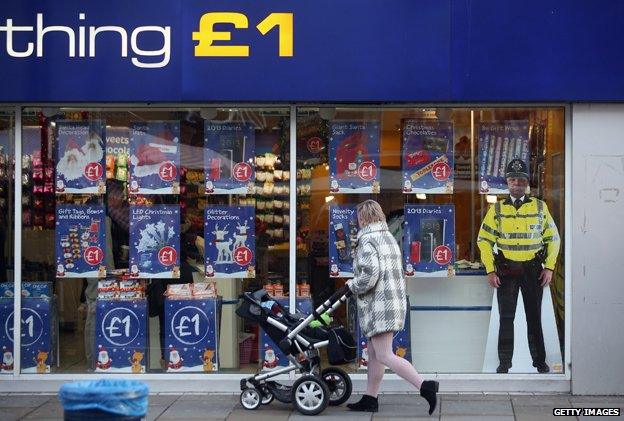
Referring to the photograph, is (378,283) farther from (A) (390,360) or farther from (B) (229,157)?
(B) (229,157)

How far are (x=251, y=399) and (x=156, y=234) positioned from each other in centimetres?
215

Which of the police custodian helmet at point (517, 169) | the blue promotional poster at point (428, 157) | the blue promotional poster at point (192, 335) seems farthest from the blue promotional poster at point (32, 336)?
the police custodian helmet at point (517, 169)

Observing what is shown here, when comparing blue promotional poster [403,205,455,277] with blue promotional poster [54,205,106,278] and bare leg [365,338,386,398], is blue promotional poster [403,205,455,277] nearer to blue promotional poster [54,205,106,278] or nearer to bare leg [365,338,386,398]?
bare leg [365,338,386,398]

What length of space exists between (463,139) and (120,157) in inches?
140

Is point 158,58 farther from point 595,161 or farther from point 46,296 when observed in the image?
point 595,161

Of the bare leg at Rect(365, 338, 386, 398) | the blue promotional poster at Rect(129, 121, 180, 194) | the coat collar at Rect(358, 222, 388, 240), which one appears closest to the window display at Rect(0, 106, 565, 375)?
the blue promotional poster at Rect(129, 121, 180, 194)

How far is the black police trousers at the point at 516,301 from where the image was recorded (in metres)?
9.69

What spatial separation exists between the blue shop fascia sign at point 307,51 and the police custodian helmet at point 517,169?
0.77 m

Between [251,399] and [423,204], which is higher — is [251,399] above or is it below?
below

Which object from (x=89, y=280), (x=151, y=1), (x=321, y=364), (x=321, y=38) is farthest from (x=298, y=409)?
(x=151, y=1)

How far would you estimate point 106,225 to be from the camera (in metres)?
9.87

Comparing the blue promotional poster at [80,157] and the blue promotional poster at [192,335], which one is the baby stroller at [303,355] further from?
the blue promotional poster at [80,157]

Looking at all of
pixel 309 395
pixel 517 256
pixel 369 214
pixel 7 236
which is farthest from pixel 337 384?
pixel 7 236

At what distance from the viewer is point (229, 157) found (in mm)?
9844
